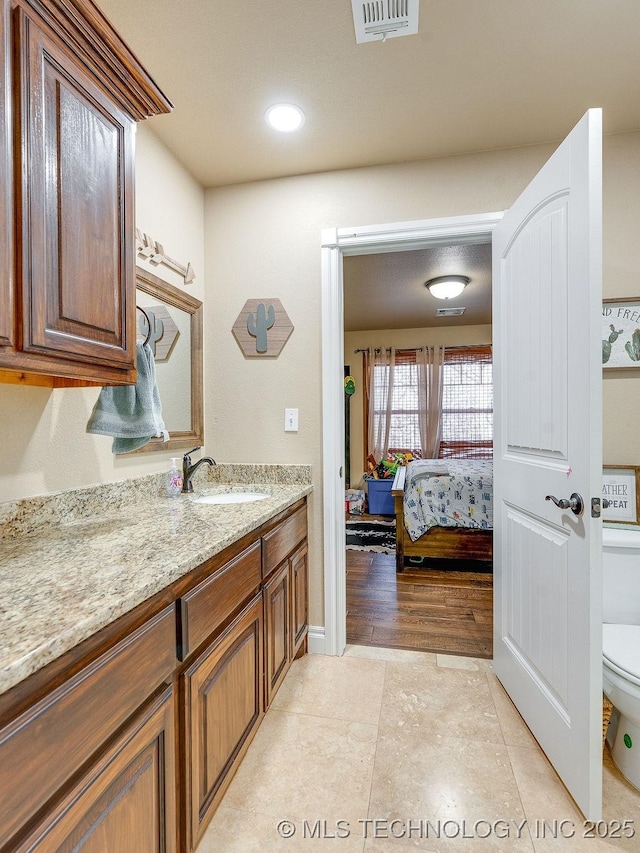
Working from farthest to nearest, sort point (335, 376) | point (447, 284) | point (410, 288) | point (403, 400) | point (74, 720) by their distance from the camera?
point (403, 400), point (410, 288), point (447, 284), point (335, 376), point (74, 720)

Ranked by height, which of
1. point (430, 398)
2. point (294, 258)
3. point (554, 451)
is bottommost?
point (554, 451)

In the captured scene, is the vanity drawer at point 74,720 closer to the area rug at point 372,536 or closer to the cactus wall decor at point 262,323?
the cactus wall decor at point 262,323

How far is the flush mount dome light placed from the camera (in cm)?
407

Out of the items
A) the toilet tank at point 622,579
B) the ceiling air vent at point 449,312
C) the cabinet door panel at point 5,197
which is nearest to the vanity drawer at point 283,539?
the cabinet door panel at point 5,197

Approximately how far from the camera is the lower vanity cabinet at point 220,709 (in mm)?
1098

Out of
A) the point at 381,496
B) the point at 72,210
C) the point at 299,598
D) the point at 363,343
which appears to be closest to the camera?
the point at 72,210

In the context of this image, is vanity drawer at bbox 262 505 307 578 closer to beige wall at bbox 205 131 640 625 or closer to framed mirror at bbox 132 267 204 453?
beige wall at bbox 205 131 640 625

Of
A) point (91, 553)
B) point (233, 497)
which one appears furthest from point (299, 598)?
point (91, 553)

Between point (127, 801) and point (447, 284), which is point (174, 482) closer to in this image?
point (127, 801)

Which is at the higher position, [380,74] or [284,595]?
[380,74]

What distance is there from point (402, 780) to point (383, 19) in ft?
8.11

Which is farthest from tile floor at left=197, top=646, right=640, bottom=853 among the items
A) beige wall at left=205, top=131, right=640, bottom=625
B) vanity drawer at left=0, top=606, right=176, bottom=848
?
vanity drawer at left=0, top=606, right=176, bottom=848

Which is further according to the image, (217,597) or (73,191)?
(217,597)

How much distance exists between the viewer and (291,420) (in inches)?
90.7
